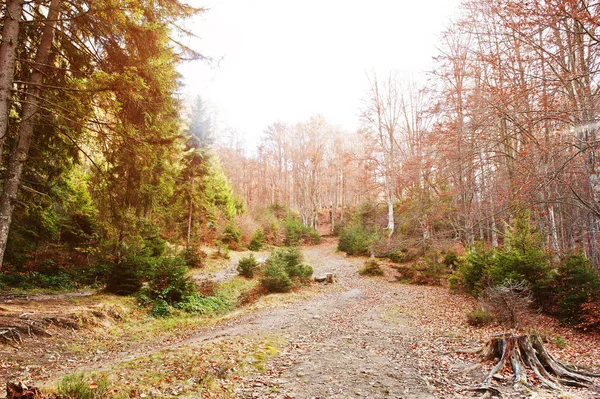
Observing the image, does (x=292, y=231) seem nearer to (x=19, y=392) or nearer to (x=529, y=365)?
(x=529, y=365)

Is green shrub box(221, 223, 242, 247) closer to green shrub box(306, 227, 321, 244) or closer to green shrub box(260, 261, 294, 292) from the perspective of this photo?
green shrub box(260, 261, 294, 292)

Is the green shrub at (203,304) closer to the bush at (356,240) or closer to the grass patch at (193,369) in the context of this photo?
the grass patch at (193,369)

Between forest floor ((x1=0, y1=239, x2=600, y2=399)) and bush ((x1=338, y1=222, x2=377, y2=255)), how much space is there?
11613mm

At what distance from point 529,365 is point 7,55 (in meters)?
10.2

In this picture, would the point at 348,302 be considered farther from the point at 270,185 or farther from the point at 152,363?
the point at 270,185

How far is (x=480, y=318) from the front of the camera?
8461 mm

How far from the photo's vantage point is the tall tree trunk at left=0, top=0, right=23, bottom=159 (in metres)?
5.02

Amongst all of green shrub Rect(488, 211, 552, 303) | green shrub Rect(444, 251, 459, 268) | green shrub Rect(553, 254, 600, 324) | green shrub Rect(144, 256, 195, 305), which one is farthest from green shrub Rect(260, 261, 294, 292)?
green shrub Rect(444, 251, 459, 268)

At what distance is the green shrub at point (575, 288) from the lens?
8.38 meters

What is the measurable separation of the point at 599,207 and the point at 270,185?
34.3m

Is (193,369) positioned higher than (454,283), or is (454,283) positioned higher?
(193,369)

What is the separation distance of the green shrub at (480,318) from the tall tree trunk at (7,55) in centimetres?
1096

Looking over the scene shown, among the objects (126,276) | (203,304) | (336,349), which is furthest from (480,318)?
(126,276)

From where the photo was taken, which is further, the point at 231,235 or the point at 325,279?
the point at 231,235
